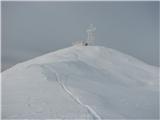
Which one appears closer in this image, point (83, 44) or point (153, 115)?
point (153, 115)

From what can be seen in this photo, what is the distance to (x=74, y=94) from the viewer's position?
11.4m

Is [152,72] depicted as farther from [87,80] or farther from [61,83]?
[61,83]

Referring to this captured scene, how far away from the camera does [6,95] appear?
10.9 meters

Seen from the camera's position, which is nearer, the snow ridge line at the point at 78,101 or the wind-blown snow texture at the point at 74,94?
the snow ridge line at the point at 78,101

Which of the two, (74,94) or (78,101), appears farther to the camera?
(74,94)

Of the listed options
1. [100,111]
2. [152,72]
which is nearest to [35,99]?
[100,111]

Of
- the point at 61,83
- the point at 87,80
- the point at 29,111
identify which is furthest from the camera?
the point at 87,80

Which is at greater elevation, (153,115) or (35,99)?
(35,99)

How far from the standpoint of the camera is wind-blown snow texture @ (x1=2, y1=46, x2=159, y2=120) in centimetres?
913

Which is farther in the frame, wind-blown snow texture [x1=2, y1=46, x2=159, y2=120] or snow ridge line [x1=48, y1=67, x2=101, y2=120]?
wind-blown snow texture [x1=2, y1=46, x2=159, y2=120]

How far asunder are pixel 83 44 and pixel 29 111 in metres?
21.3

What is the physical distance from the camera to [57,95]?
438 inches

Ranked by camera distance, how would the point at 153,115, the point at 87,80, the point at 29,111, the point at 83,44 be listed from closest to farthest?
the point at 29,111
the point at 153,115
the point at 87,80
the point at 83,44

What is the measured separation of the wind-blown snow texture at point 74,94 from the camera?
30.0 ft
